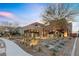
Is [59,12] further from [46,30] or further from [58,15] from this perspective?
[46,30]

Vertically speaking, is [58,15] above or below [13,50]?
above

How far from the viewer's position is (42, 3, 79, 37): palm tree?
1.47 meters

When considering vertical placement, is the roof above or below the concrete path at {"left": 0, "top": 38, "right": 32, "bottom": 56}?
above

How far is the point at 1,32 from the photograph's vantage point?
1.48 meters

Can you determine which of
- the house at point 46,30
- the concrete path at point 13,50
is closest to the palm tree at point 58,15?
the house at point 46,30

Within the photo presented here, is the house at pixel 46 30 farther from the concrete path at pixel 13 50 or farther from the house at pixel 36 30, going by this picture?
the concrete path at pixel 13 50

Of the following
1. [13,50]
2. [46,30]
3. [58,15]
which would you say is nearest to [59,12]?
[58,15]

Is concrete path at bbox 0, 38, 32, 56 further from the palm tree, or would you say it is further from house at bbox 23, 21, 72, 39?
the palm tree

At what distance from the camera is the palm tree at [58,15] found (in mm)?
1471

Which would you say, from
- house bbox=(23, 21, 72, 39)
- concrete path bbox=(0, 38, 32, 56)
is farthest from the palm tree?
concrete path bbox=(0, 38, 32, 56)

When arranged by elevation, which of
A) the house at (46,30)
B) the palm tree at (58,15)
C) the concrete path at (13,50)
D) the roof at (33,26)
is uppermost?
the palm tree at (58,15)

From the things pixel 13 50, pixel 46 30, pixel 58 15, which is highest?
pixel 58 15

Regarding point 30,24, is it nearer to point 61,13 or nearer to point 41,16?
point 41,16

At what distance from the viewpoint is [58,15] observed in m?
1.49
